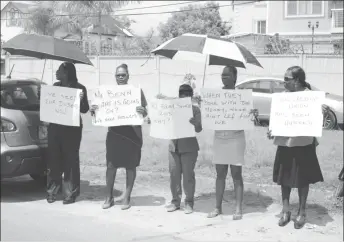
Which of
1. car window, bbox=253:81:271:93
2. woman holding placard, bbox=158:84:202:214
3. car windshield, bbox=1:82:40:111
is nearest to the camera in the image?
woman holding placard, bbox=158:84:202:214

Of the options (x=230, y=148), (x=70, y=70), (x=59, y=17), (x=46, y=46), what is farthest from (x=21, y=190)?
(x=59, y=17)

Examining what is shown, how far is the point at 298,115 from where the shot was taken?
18.9ft

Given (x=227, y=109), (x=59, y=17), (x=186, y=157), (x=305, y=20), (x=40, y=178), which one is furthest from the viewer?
(x=305, y=20)

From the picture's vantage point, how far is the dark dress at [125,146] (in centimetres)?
657

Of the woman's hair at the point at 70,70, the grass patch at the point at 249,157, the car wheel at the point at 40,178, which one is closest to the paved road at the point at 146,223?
the car wheel at the point at 40,178

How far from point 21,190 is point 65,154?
1.32 meters

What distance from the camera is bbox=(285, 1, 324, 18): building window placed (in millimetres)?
30984

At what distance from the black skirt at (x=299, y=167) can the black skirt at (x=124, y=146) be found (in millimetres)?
1832

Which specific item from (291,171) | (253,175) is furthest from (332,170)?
(291,171)

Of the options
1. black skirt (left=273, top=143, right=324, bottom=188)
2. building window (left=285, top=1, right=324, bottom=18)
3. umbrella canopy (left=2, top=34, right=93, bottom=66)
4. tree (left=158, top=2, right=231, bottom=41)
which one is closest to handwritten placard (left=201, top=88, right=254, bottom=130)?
black skirt (left=273, top=143, right=324, bottom=188)

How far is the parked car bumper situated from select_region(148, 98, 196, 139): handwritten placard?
168 centimetres

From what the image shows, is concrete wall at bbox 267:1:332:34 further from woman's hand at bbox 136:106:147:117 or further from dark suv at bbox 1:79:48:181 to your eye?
woman's hand at bbox 136:106:147:117

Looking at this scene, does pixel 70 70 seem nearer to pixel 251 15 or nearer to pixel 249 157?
pixel 249 157

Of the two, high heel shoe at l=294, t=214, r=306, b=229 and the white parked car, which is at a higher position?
the white parked car
